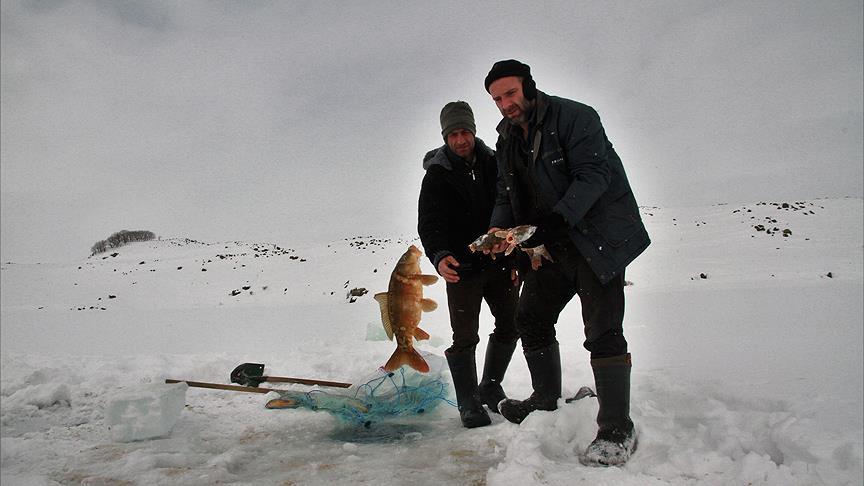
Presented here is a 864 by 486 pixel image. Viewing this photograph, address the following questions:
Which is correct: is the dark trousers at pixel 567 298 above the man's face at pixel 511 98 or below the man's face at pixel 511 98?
below

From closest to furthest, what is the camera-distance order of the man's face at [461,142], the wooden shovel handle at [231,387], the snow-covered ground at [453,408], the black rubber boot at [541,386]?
the snow-covered ground at [453,408], the black rubber boot at [541,386], the man's face at [461,142], the wooden shovel handle at [231,387]

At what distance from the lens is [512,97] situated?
125 inches

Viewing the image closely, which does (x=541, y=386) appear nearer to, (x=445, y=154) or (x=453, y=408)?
(x=453, y=408)

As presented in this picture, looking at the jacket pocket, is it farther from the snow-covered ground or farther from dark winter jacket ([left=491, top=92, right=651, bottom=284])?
the snow-covered ground

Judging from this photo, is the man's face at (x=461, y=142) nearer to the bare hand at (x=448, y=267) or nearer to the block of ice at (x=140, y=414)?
the bare hand at (x=448, y=267)

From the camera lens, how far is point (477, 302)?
4008mm

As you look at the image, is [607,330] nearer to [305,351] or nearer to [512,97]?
[512,97]

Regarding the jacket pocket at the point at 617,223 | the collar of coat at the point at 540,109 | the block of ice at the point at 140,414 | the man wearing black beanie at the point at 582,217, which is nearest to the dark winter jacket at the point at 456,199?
the man wearing black beanie at the point at 582,217

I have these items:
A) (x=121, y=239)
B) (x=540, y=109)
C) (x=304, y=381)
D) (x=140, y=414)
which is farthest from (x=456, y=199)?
(x=121, y=239)

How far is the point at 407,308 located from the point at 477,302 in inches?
25.8

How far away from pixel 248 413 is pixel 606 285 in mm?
3389

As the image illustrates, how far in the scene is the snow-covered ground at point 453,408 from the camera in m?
2.73

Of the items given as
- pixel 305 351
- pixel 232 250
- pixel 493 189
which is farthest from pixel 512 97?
pixel 232 250

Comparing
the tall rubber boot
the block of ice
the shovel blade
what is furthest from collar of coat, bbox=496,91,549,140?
the shovel blade
